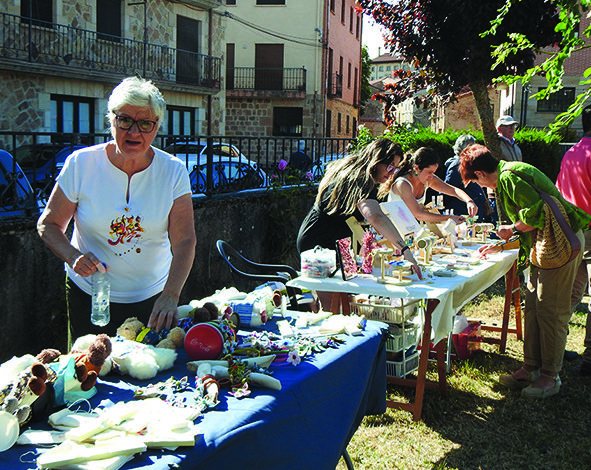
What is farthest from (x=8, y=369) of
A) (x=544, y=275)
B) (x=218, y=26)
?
(x=218, y=26)

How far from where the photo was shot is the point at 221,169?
21.2 ft

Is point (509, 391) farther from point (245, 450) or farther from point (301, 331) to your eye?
point (245, 450)

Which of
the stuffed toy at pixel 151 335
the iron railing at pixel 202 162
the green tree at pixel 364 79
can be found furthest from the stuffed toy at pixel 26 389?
the green tree at pixel 364 79

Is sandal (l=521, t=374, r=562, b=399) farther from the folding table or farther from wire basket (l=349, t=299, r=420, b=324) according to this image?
wire basket (l=349, t=299, r=420, b=324)

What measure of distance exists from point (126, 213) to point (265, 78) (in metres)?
26.3

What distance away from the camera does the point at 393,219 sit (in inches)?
165

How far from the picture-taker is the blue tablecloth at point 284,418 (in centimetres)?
158

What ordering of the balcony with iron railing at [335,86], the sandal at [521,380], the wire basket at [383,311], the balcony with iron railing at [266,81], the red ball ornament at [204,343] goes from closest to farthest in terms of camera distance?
the red ball ornament at [204,343] → the wire basket at [383,311] → the sandal at [521,380] → the balcony with iron railing at [266,81] → the balcony with iron railing at [335,86]

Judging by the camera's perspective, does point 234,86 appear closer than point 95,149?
No

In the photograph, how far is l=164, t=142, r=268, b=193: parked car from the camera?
6.07 m

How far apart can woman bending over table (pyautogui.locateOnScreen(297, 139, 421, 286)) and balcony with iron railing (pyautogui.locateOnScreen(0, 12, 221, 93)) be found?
38.2 ft

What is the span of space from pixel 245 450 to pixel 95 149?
58.8 inches

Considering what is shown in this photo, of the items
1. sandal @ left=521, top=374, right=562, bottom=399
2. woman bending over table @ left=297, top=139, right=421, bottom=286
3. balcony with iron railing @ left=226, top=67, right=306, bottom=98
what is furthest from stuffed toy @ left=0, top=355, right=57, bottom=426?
balcony with iron railing @ left=226, top=67, right=306, bottom=98

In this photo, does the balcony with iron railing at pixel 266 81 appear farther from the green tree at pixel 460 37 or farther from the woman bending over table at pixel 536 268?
the woman bending over table at pixel 536 268
